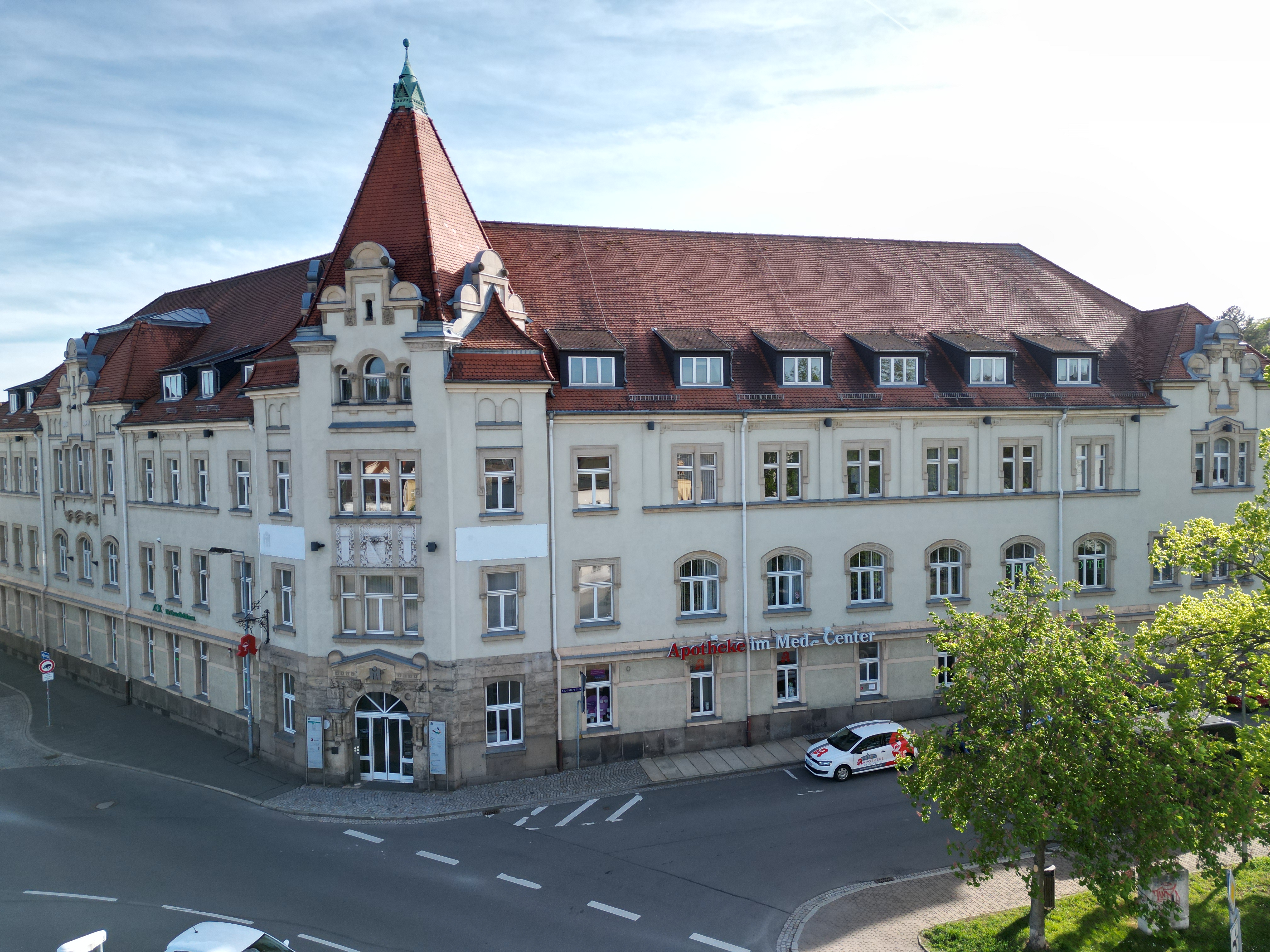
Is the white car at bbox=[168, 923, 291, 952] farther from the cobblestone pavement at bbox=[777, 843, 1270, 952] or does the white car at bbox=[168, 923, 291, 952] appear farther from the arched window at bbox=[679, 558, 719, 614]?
the arched window at bbox=[679, 558, 719, 614]

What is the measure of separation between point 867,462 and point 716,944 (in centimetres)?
1796

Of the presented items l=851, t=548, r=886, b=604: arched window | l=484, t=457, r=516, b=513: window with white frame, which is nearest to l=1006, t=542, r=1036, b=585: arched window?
l=851, t=548, r=886, b=604: arched window

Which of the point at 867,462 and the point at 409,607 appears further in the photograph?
the point at 867,462

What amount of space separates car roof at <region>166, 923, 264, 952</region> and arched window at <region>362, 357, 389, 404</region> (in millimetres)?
15268

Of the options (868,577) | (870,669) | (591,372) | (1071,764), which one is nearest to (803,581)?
(868,577)

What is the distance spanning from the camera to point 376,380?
2777 centimetres

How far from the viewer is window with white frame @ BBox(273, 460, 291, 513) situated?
30.1 m

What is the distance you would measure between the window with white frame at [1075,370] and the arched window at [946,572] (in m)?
8.13

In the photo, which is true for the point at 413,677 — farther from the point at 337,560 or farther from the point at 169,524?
the point at 169,524

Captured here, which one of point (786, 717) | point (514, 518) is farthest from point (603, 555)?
point (786, 717)

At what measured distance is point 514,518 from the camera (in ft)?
92.2

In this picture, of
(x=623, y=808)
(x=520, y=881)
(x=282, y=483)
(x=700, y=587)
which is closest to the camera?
(x=520, y=881)

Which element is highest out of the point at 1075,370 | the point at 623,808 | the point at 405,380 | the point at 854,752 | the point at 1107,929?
the point at 1075,370

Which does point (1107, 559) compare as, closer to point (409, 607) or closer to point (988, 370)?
point (988, 370)
